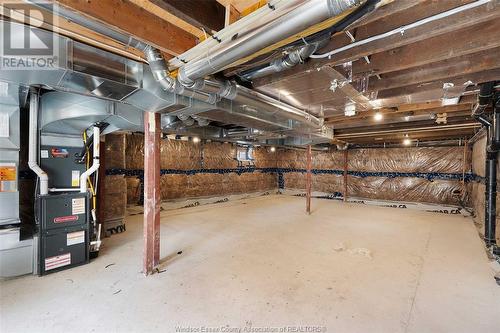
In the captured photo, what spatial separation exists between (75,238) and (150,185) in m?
1.16

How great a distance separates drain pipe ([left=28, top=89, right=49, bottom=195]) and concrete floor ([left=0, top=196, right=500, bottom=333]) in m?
0.99

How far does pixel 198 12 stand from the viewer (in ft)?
4.47

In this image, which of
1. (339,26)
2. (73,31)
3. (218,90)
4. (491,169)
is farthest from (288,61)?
(491,169)

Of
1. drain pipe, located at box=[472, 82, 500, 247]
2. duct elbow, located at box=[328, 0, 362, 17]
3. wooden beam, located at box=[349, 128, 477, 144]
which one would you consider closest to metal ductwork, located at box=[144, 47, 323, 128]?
duct elbow, located at box=[328, 0, 362, 17]

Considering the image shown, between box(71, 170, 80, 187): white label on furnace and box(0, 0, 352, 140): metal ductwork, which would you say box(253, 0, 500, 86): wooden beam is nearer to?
box(0, 0, 352, 140): metal ductwork

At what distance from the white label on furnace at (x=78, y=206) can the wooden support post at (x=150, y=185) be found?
2.90ft

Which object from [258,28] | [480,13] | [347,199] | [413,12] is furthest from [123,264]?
[347,199]

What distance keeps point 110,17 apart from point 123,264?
2574mm

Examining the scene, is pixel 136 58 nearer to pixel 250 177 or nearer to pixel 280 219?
pixel 280 219

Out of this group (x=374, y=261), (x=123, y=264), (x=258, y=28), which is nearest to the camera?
(x=258, y=28)

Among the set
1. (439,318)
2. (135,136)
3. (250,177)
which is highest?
(135,136)

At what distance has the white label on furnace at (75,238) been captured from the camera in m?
2.63

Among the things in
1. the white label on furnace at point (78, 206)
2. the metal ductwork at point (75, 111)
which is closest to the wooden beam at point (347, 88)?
the metal ductwork at point (75, 111)

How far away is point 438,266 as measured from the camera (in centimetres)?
279
